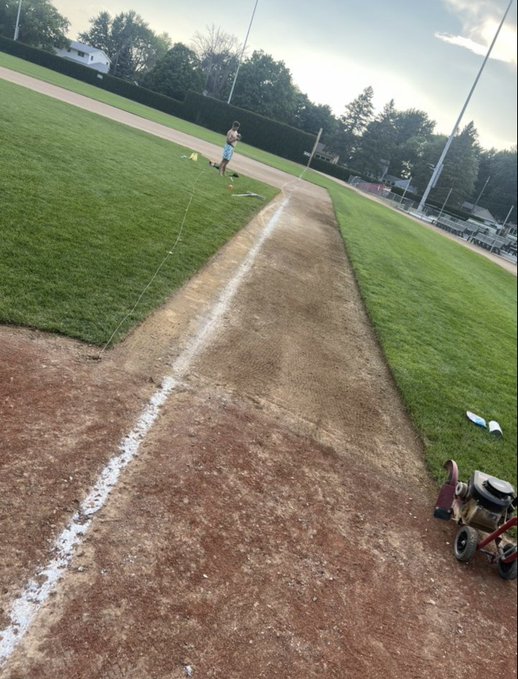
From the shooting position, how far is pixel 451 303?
14.2 metres

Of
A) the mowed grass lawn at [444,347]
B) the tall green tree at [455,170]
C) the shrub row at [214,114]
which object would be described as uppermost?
the tall green tree at [455,170]

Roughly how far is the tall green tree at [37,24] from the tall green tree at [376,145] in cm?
5242

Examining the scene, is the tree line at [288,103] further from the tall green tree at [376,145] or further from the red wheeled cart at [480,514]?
the red wheeled cart at [480,514]

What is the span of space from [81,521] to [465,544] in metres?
3.52

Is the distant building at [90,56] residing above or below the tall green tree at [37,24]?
above

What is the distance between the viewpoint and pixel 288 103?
252 ft

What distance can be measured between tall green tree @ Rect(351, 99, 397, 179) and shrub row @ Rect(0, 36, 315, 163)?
32.0 meters

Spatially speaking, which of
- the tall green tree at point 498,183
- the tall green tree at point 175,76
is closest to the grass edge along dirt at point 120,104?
the tall green tree at point 175,76

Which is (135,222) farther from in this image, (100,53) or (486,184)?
(486,184)

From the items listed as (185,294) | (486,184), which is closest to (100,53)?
(486,184)

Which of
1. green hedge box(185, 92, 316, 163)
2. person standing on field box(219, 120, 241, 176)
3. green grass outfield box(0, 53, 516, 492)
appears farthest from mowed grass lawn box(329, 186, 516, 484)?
green hedge box(185, 92, 316, 163)

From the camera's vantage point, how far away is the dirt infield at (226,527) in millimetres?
2773

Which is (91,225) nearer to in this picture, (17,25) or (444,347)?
(444,347)

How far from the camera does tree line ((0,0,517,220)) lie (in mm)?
66013
